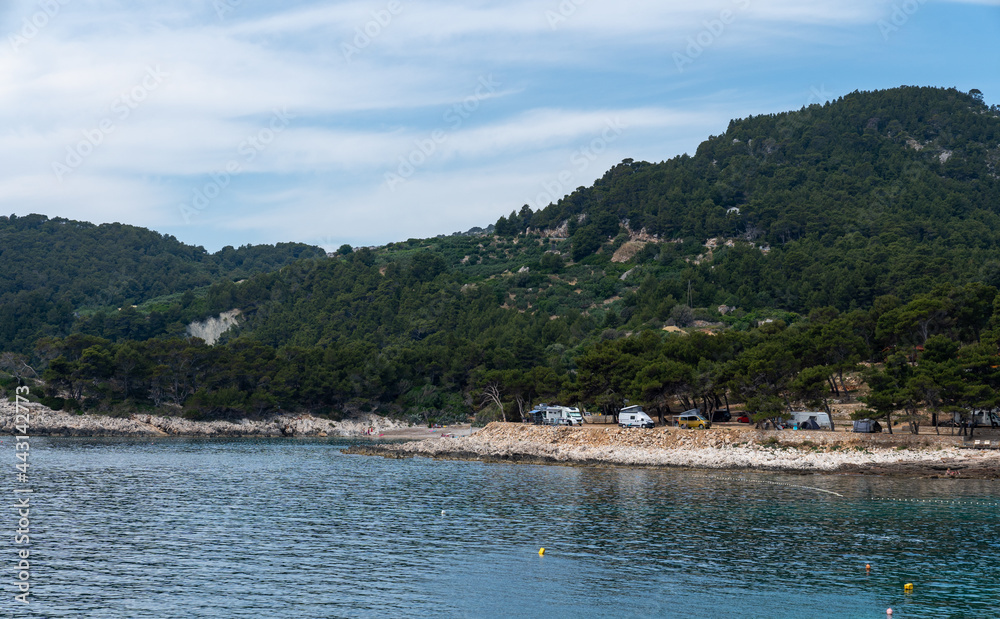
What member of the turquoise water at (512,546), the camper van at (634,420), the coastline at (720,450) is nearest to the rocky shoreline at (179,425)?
A: the coastline at (720,450)

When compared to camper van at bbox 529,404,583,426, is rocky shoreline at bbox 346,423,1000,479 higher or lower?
lower

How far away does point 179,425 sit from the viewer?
11450 cm

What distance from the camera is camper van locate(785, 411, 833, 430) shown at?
6775 centimetres

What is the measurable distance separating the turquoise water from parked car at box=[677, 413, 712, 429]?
1150 centimetres

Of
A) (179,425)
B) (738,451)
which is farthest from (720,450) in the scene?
(179,425)

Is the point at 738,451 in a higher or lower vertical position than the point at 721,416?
lower

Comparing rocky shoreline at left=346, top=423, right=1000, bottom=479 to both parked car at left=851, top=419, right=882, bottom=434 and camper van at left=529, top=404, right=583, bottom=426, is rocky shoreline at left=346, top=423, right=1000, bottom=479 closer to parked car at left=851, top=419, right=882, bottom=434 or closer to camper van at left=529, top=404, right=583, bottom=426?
parked car at left=851, top=419, right=882, bottom=434

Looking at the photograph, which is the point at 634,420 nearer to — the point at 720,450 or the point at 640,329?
the point at 720,450

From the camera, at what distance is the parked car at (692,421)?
2800 inches

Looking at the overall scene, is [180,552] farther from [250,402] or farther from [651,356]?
[250,402]

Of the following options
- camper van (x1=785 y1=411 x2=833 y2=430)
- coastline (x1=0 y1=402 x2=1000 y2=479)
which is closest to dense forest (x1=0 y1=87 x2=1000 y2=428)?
camper van (x1=785 y1=411 x2=833 y2=430)

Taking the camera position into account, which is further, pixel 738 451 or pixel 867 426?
pixel 738 451

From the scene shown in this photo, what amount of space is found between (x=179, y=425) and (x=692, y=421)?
75309 mm

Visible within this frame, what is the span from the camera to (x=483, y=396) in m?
97.8
